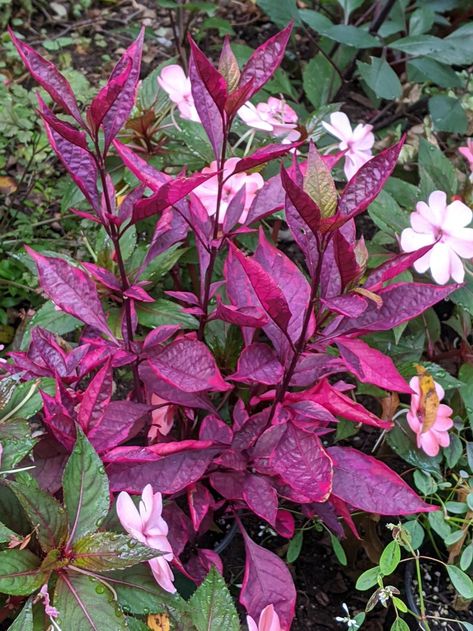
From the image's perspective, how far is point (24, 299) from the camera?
193 cm

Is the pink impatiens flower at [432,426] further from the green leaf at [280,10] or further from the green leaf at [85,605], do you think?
the green leaf at [280,10]

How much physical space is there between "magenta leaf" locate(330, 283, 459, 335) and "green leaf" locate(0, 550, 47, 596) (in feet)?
1.55

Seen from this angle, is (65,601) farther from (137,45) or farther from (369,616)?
(369,616)

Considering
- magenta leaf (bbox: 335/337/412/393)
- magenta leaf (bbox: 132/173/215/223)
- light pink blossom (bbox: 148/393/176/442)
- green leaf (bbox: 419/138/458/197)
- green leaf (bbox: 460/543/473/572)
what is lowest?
green leaf (bbox: 460/543/473/572)

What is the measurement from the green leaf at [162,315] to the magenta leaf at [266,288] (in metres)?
0.34

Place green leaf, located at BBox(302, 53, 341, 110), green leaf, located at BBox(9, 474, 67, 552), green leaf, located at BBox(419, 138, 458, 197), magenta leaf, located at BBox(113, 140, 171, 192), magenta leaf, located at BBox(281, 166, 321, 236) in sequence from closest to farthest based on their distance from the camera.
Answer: magenta leaf, located at BBox(281, 166, 321, 236) → green leaf, located at BBox(9, 474, 67, 552) → magenta leaf, located at BBox(113, 140, 171, 192) → green leaf, located at BBox(419, 138, 458, 197) → green leaf, located at BBox(302, 53, 341, 110)

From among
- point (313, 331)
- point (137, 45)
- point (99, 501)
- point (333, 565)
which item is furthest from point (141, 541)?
point (333, 565)

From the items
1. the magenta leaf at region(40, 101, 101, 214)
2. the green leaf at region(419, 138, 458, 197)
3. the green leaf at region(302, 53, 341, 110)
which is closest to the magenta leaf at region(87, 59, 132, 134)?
the magenta leaf at region(40, 101, 101, 214)

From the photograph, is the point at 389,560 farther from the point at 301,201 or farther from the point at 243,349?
the point at 301,201

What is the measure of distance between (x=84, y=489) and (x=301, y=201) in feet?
1.40

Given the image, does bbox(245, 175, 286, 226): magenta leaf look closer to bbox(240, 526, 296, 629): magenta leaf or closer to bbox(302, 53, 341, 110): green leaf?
bbox(240, 526, 296, 629): magenta leaf

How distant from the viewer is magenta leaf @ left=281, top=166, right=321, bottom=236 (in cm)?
76

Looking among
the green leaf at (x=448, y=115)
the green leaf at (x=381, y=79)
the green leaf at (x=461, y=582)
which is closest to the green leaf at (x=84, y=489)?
the green leaf at (x=461, y=582)

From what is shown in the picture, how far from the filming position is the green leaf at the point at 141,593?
36.3 inches
